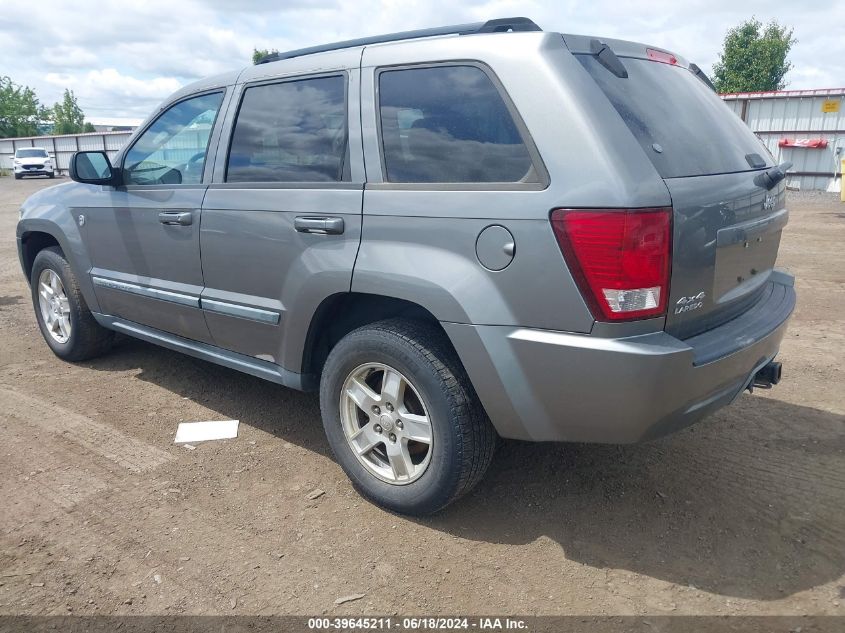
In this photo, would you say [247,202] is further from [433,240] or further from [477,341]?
[477,341]

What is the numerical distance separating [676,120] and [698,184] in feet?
1.27

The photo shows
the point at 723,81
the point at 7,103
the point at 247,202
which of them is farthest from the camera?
the point at 7,103

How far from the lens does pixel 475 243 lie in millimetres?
2541

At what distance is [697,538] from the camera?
2.86 m

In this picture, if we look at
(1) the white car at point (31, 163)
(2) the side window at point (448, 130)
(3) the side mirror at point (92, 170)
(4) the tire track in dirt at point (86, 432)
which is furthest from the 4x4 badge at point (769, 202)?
(1) the white car at point (31, 163)

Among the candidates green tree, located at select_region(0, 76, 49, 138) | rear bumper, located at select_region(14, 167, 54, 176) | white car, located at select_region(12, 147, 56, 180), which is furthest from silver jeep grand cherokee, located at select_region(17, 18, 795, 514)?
green tree, located at select_region(0, 76, 49, 138)

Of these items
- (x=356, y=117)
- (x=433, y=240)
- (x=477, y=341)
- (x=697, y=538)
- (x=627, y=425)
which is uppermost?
(x=356, y=117)

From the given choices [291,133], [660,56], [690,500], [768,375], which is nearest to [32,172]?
[291,133]

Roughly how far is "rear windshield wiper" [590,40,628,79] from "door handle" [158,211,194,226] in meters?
2.22

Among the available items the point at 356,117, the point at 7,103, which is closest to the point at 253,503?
the point at 356,117

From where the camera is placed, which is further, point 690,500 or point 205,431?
point 205,431

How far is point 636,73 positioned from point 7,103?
7382 centimetres

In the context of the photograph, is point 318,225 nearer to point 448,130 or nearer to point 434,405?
point 448,130

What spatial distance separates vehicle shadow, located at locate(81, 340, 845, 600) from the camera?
8.86 ft
